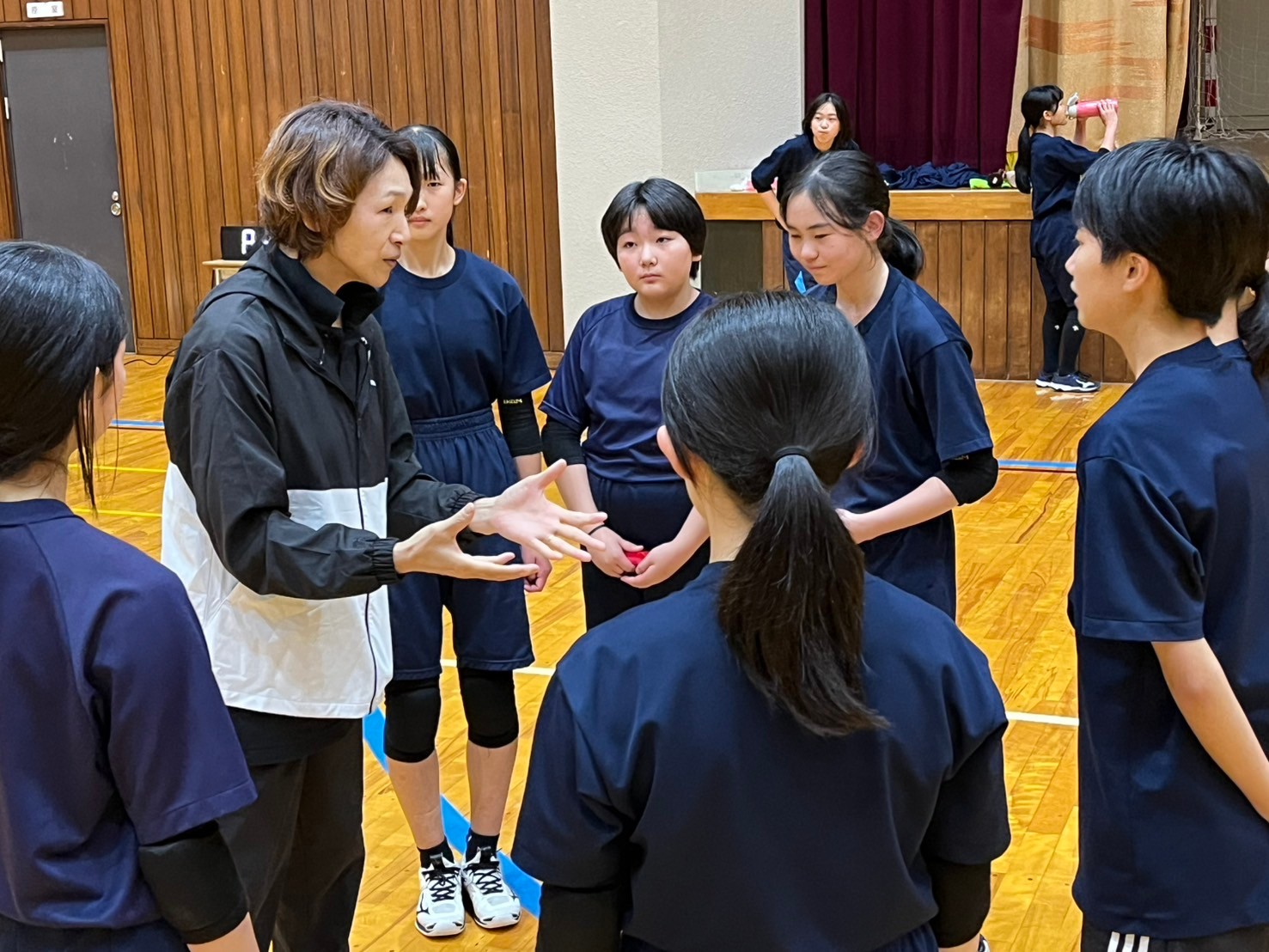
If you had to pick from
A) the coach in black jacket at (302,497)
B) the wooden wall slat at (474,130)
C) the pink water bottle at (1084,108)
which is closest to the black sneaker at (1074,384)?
the pink water bottle at (1084,108)

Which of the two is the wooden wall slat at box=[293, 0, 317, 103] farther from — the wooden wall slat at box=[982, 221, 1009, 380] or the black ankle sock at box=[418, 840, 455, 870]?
the black ankle sock at box=[418, 840, 455, 870]

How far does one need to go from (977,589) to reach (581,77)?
5.10 meters

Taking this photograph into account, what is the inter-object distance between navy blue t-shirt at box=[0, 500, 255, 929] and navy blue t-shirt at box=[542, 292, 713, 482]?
1.51 meters

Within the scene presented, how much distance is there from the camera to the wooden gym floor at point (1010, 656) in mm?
2869

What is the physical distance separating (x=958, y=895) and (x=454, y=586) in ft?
5.56

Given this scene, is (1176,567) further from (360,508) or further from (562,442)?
(562,442)

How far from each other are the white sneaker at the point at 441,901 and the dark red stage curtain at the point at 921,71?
24.9 feet

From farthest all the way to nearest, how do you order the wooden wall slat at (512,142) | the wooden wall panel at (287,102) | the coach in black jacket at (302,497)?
the wooden wall panel at (287,102) → the wooden wall slat at (512,142) → the coach in black jacket at (302,497)

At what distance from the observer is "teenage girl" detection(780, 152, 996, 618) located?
2416 millimetres

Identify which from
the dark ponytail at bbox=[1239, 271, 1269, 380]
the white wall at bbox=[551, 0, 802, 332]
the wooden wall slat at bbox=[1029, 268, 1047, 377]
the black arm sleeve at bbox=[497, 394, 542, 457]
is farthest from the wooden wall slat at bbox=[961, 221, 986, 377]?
the dark ponytail at bbox=[1239, 271, 1269, 380]

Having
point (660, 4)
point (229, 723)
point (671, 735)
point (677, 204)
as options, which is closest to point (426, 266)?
point (677, 204)

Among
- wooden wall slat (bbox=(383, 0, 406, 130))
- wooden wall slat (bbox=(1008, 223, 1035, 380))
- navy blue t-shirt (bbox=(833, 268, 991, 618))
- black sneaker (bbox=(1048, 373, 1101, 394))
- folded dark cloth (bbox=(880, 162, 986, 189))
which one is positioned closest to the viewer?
navy blue t-shirt (bbox=(833, 268, 991, 618))

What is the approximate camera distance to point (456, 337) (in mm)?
2869

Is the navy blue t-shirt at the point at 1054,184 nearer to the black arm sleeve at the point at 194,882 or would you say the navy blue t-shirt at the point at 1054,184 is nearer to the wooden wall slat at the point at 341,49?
the wooden wall slat at the point at 341,49
